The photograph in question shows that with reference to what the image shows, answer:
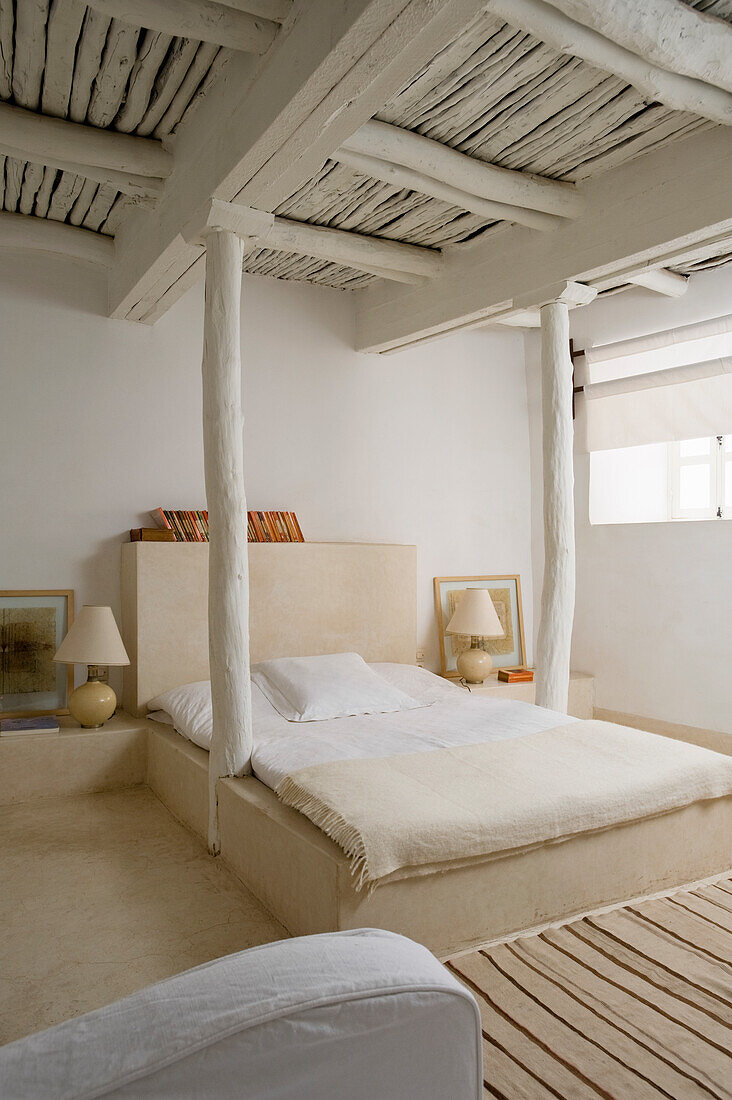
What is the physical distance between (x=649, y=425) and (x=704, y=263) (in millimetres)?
944

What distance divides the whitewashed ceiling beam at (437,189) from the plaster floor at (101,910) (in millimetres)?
2834

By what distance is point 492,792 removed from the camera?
8.61 feet

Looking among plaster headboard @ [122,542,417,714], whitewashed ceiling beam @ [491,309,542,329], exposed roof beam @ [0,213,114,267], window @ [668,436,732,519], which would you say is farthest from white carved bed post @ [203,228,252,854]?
window @ [668,436,732,519]

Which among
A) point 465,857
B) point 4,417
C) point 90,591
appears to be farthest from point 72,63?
point 465,857

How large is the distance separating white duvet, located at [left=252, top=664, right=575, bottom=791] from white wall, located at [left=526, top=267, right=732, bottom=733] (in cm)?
141

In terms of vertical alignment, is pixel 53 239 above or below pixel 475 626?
above

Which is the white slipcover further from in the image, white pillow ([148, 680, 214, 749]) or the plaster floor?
white pillow ([148, 680, 214, 749])

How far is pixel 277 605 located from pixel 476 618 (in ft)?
4.15

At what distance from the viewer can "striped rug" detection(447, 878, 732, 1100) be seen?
1.85 metres

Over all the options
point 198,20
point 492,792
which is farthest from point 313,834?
point 198,20

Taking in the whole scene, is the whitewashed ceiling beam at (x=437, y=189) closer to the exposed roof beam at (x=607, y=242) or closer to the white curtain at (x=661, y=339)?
the exposed roof beam at (x=607, y=242)

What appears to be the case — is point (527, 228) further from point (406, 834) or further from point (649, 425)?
point (406, 834)

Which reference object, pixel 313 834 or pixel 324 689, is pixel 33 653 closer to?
pixel 324 689

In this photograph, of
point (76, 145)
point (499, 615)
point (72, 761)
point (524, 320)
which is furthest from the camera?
point (499, 615)
